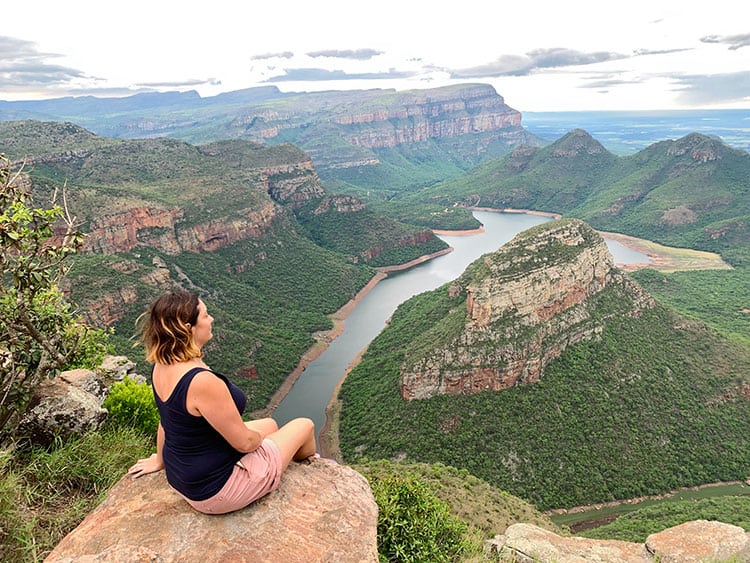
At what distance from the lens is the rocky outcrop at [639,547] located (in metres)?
11.9

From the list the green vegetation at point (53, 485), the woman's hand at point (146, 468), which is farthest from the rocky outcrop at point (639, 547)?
the green vegetation at point (53, 485)

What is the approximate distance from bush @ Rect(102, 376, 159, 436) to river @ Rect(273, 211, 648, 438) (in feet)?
135

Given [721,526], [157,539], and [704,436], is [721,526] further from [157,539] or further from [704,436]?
[704,436]

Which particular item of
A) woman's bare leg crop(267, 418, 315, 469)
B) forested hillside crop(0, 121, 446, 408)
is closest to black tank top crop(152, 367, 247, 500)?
woman's bare leg crop(267, 418, 315, 469)

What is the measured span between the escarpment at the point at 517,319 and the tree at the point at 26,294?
42609mm

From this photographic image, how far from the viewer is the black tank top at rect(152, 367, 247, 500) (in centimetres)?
589

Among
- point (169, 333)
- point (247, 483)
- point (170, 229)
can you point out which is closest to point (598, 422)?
point (247, 483)

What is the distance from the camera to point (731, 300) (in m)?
86.6

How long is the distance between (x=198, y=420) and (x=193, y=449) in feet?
1.99

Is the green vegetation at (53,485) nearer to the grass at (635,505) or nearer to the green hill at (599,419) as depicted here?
the green hill at (599,419)

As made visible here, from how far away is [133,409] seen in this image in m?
13.7

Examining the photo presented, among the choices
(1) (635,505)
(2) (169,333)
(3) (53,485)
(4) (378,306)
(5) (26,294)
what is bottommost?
(4) (378,306)

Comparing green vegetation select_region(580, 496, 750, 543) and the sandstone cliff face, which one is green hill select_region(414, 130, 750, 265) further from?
green vegetation select_region(580, 496, 750, 543)

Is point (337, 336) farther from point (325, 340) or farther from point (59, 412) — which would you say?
point (59, 412)
